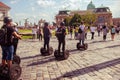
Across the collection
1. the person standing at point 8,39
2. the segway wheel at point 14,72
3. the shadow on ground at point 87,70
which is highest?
the person standing at point 8,39

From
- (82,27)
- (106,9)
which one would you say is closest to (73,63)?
(82,27)

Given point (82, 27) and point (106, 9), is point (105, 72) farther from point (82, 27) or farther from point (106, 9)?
point (106, 9)

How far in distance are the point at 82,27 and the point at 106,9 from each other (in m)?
126

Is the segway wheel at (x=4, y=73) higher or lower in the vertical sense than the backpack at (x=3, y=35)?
lower

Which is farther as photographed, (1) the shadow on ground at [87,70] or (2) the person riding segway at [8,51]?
(1) the shadow on ground at [87,70]

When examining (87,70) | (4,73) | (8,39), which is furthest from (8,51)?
(87,70)

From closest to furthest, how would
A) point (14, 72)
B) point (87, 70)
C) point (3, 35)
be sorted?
point (3, 35), point (14, 72), point (87, 70)

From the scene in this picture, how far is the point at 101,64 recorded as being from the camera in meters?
10.5

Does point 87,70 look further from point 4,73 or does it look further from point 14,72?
point 4,73

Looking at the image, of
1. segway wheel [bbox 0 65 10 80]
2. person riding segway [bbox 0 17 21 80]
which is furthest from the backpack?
segway wheel [bbox 0 65 10 80]

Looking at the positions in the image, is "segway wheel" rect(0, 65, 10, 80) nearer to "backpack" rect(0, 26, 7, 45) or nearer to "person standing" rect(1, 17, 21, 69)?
"person standing" rect(1, 17, 21, 69)

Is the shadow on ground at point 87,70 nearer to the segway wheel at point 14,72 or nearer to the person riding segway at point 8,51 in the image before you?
the segway wheel at point 14,72

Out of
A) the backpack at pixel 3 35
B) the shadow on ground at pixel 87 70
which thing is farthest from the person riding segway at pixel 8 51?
the shadow on ground at pixel 87 70

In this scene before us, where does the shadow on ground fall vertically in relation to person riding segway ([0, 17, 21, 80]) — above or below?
below
